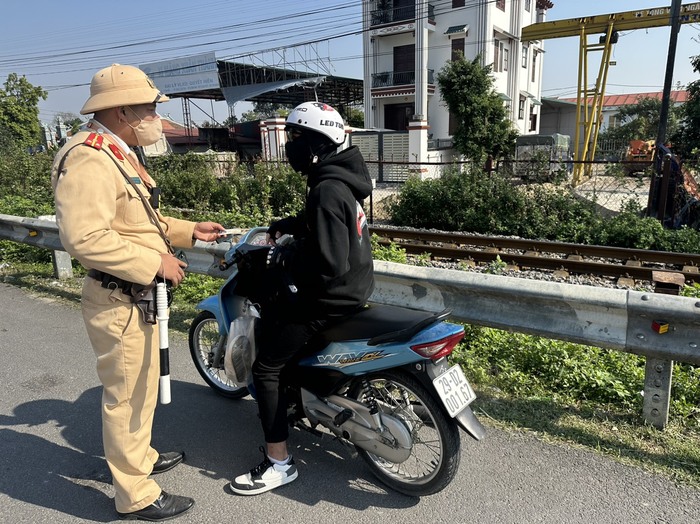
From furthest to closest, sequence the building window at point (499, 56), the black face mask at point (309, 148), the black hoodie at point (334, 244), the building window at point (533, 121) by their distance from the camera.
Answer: the building window at point (533, 121)
the building window at point (499, 56)
the black face mask at point (309, 148)
the black hoodie at point (334, 244)

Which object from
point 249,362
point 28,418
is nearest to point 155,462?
point 249,362

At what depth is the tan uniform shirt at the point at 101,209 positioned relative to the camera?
2240 mm

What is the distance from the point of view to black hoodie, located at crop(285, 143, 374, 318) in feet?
8.13

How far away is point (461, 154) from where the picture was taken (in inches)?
1028

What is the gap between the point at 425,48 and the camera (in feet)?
110

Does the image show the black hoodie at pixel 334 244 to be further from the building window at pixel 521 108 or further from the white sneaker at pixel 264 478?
the building window at pixel 521 108

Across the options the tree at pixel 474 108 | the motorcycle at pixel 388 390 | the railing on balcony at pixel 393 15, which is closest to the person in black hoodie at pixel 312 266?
the motorcycle at pixel 388 390

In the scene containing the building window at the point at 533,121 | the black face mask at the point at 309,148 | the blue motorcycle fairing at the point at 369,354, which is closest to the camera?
the blue motorcycle fairing at the point at 369,354

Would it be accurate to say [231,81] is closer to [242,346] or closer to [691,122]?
[691,122]

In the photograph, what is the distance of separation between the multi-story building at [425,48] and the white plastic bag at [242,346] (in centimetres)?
3087

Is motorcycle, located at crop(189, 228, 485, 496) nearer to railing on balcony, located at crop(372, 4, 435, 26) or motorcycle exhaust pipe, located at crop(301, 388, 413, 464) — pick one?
motorcycle exhaust pipe, located at crop(301, 388, 413, 464)

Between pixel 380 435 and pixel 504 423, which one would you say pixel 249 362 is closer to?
pixel 380 435

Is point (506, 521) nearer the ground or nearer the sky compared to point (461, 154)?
nearer the ground

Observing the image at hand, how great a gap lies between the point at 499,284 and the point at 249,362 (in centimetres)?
174
